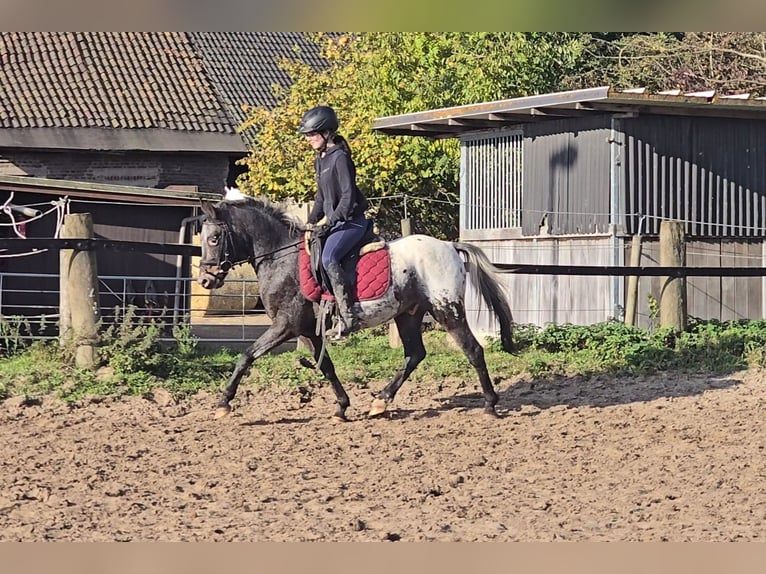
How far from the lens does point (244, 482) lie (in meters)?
7.24

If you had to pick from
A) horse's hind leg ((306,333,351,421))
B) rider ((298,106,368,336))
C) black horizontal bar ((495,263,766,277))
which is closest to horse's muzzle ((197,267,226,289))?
rider ((298,106,368,336))

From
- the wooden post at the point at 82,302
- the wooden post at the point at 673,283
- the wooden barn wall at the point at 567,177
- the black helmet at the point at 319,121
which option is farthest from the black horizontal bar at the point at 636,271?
the wooden post at the point at 82,302

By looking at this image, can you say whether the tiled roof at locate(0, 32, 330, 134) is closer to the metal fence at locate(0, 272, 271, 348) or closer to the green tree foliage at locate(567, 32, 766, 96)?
the green tree foliage at locate(567, 32, 766, 96)

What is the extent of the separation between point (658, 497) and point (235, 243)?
431 cm

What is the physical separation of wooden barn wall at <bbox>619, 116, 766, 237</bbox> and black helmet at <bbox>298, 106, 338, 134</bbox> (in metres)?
6.10

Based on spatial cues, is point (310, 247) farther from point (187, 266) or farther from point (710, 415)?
point (187, 266)

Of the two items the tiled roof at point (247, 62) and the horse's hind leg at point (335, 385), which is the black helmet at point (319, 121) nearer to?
the horse's hind leg at point (335, 385)

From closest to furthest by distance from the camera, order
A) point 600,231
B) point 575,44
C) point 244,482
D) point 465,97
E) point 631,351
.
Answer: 1. point 244,482
2. point 631,351
3. point 600,231
4. point 465,97
5. point 575,44

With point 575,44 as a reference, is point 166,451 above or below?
below

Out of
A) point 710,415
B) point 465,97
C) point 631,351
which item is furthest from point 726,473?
Result: point 465,97

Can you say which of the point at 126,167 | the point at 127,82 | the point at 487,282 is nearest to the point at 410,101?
the point at 126,167

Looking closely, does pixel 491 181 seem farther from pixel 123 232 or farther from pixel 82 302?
pixel 82 302

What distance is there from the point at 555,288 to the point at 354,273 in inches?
236

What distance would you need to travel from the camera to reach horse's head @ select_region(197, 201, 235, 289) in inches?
367
